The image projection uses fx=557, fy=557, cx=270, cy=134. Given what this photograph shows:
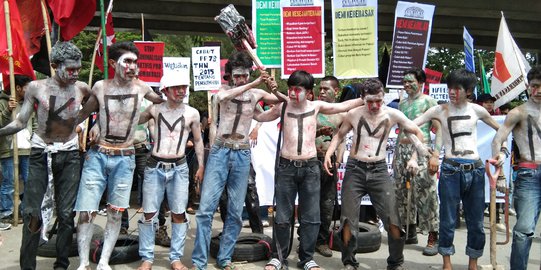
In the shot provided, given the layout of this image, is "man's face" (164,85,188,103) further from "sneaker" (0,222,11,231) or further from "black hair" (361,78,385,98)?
"sneaker" (0,222,11,231)

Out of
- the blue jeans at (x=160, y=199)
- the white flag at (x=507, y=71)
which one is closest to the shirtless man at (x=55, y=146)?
the blue jeans at (x=160, y=199)

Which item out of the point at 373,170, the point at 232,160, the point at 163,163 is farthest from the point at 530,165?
the point at 163,163

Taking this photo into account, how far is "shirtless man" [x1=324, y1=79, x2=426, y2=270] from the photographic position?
580 cm

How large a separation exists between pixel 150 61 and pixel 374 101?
5.33 meters

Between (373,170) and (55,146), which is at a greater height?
(55,146)

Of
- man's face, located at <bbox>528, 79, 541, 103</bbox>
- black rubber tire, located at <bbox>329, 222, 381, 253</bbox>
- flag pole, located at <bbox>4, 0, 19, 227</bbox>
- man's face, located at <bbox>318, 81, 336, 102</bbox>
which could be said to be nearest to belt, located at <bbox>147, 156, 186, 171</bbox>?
man's face, located at <bbox>318, 81, 336, 102</bbox>

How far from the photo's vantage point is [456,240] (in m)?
7.68

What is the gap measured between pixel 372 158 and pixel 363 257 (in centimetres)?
147

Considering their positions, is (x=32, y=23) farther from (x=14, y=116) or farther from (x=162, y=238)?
(x=162, y=238)

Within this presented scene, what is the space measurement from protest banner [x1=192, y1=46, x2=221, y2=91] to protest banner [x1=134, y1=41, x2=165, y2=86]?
0.68m

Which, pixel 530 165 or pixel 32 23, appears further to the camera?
pixel 32 23

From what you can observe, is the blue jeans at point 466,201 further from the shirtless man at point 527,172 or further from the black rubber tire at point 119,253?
the black rubber tire at point 119,253

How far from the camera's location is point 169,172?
18.7ft

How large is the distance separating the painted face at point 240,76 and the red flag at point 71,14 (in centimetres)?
349
